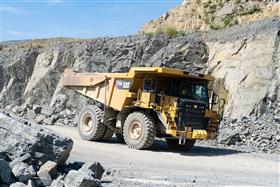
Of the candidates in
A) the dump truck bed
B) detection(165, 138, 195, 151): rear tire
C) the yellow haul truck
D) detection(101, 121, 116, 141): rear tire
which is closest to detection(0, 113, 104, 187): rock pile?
the yellow haul truck

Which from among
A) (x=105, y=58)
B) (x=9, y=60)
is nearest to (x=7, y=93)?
(x=9, y=60)

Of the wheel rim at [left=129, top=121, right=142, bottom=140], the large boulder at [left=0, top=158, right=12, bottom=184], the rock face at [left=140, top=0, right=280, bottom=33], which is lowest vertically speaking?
the large boulder at [left=0, top=158, right=12, bottom=184]

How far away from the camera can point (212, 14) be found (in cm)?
3259

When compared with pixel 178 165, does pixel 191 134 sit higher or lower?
higher

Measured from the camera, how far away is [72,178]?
795cm

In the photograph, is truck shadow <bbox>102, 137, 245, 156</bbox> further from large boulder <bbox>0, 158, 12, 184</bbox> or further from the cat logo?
large boulder <bbox>0, 158, 12, 184</bbox>

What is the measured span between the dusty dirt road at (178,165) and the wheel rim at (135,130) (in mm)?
462

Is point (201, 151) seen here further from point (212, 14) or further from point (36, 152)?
point (212, 14)

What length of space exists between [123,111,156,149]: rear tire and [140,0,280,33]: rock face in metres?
14.9

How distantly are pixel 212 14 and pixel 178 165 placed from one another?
21.4 metres

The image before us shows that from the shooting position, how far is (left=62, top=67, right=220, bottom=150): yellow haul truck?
14922 millimetres

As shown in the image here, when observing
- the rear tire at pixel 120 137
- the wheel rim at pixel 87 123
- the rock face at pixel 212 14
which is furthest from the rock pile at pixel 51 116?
the rock face at pixel 212 14

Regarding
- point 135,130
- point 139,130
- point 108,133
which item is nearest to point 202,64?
point 108,133

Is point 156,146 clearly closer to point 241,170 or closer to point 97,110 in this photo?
point 97,110
